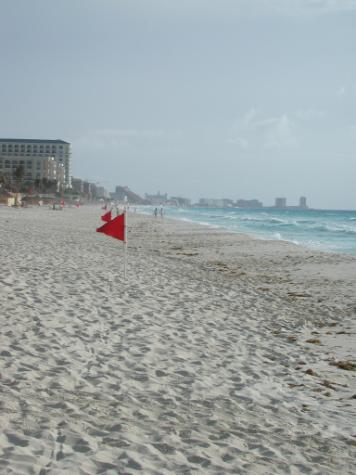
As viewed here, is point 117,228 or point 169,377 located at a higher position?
point 117,228

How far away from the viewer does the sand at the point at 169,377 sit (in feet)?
15.3

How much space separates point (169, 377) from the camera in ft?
22.2

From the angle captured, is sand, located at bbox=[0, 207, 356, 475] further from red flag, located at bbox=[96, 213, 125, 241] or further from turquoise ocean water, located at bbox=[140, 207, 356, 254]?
turquoise ocean water, located at bbox=[140, 207, 356, 254]

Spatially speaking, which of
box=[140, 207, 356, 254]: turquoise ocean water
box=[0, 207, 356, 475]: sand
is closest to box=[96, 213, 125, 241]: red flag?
box=[0, 207, 356, 475]: sand

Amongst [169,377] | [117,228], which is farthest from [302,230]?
[169,377]

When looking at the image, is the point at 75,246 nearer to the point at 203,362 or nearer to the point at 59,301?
the point at 59,301

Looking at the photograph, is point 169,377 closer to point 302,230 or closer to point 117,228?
point 117,228

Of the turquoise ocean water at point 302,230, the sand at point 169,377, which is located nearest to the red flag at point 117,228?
the sand at point 169,377

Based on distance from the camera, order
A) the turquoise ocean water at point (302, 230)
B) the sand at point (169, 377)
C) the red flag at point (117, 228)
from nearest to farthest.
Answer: the sand at point (169, 377) → the red flag at point (117, 228) → the turquoise ocean water at point (302, 230)

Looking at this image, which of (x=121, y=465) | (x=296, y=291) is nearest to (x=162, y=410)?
(x=121, y=465)

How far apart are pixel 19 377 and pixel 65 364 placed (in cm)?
82

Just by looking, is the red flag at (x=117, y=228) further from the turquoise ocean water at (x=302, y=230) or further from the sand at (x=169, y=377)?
the turquoise ocean water at (x=302, y=230)

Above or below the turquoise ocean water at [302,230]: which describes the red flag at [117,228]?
above

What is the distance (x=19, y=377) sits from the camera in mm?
6121
